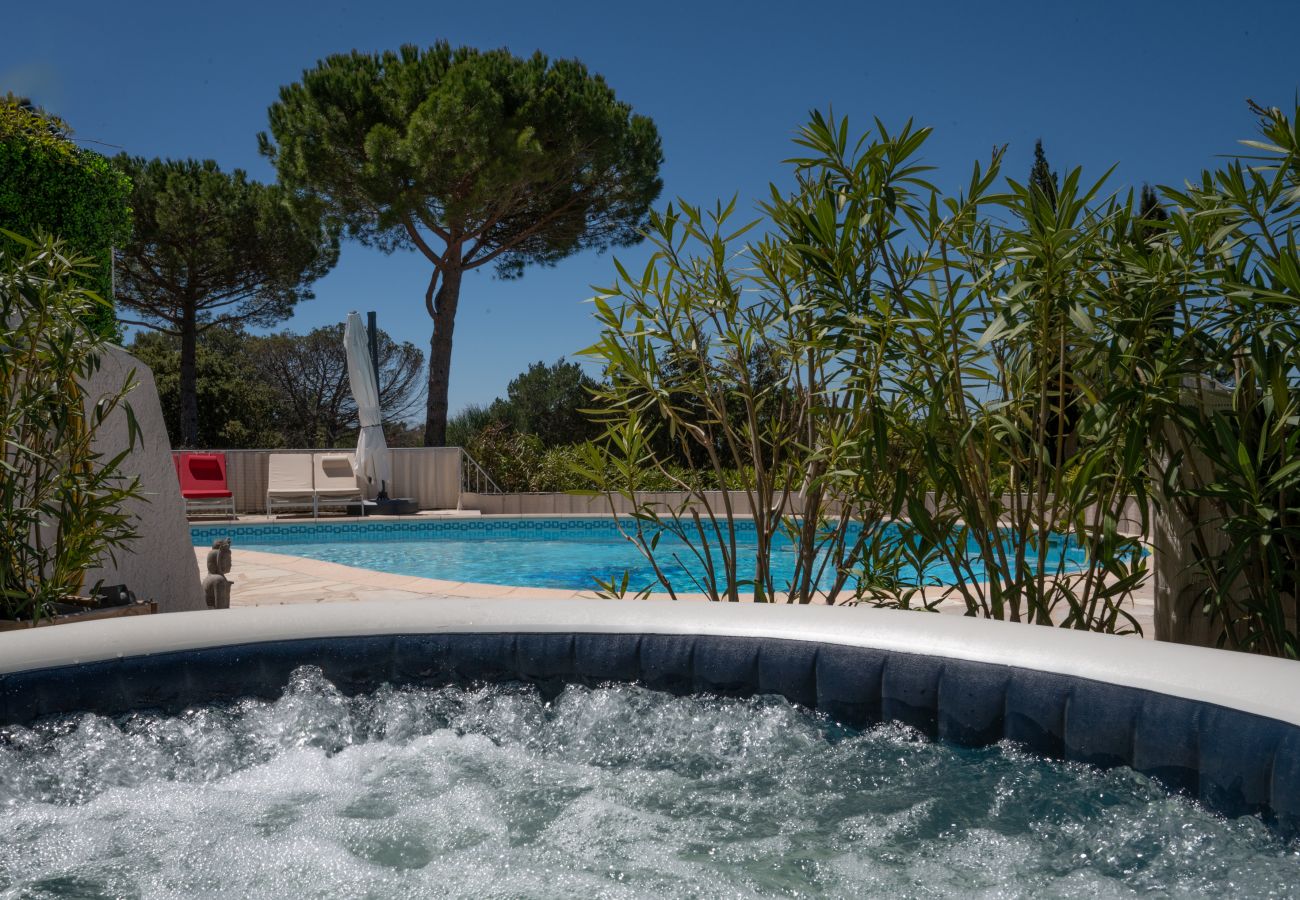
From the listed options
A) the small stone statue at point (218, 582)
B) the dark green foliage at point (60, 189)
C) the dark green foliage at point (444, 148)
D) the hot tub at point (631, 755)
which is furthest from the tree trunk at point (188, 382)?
the hot tub at point (631, 755)

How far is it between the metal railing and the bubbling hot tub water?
12.1 meters

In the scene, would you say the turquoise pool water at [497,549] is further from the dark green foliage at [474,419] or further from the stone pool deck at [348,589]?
the dark green foliage at [474,419]

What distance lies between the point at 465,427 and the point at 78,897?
910 inches

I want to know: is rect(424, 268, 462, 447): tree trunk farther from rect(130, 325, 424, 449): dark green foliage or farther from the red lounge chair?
rect(130, 325, 424, 449): dark green foliage

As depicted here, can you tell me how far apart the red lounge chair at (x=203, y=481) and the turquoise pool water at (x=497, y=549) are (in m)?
0.98

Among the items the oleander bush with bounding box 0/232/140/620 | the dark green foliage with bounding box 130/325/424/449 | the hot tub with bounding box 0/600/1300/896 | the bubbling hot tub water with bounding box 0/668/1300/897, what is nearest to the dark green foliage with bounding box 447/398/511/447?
the dark green foliage with bounding box 130/325/424/449

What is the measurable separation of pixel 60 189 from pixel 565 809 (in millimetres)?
10285

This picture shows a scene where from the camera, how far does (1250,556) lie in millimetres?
2432

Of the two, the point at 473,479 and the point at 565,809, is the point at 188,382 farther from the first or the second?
the point at 565,809

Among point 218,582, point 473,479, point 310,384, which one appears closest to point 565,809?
point 218,582

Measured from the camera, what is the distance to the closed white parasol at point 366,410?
542 inches

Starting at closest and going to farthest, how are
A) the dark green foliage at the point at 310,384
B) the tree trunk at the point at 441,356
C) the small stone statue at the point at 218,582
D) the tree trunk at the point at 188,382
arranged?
1. the small stone statue at the point at 218,582
2. the tree trunk at the point at 441,356
3. the tree trunk at the point at 188,382
4. the dark green foliage at the point at 310,384

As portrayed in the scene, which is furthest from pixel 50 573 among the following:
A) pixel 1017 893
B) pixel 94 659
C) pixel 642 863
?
pixel 1017 893

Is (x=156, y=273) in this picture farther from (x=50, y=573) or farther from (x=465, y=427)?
(x=50, y=573)
